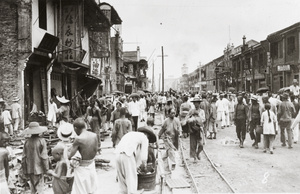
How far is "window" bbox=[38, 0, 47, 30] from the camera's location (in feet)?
55.9

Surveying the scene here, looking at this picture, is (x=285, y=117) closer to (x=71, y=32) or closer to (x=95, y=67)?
(x=71, y=32)

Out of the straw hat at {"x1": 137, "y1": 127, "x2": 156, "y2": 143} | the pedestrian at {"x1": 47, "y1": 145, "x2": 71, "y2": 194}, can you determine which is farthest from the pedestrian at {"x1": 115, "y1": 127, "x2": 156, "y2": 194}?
the pedestrian at {"x1": 47, "y1": 145, "x2": 71, "y2": 194}

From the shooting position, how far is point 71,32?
18188 mm

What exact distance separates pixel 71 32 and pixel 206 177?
12.6 metres

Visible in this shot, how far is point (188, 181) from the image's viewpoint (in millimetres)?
8367

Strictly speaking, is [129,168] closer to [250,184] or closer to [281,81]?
[250,184]

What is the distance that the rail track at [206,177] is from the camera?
7.58 m

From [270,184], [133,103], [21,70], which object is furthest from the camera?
[133,103]

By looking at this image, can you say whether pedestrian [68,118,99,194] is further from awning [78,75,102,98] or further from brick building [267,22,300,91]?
brick building [267,22,300,91]

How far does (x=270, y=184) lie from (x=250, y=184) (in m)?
0.46

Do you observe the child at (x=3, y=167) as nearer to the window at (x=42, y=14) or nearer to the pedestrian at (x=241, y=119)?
the pedestrian at (x=241, y=119)

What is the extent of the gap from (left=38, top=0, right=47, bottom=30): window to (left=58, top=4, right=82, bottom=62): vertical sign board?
989 mm

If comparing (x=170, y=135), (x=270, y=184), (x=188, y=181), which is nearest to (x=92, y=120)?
(x=170, y=135)

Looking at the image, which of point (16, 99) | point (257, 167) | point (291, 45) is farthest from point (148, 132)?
point (291, 45)
